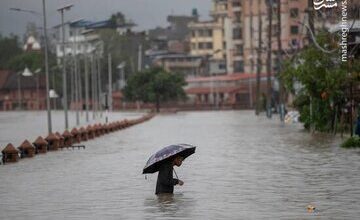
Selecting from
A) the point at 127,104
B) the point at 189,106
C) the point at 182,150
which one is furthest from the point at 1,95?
the point at 182,150

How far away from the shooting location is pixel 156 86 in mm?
145125

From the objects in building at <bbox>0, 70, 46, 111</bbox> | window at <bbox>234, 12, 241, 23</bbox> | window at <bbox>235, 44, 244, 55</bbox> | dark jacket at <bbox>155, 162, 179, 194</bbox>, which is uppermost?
window at <bbox>234, 12, 241, 23</bbox>

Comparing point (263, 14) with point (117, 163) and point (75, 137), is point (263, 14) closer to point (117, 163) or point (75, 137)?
point (75, 137)

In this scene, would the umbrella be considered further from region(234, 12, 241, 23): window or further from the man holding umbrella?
region(234, 12, 241, 23): window

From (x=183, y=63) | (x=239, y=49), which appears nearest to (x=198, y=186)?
(x=239, y=49)

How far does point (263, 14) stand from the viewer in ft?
548

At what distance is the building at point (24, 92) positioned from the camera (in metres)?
193

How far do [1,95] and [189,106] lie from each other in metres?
53.2

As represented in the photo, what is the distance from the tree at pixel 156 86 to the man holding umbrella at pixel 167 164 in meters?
123

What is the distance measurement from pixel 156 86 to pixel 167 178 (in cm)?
12424

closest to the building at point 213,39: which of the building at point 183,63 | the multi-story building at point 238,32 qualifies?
the multi-story building at point 238,32

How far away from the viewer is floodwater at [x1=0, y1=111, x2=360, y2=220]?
59.6 feet

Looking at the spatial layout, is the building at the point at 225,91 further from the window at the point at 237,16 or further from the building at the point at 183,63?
the building at the point at 183,63

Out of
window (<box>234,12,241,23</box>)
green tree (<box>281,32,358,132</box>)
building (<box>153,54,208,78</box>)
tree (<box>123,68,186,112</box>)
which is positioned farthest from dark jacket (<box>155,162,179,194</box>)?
building (<box>153,54,208,78</box>)
